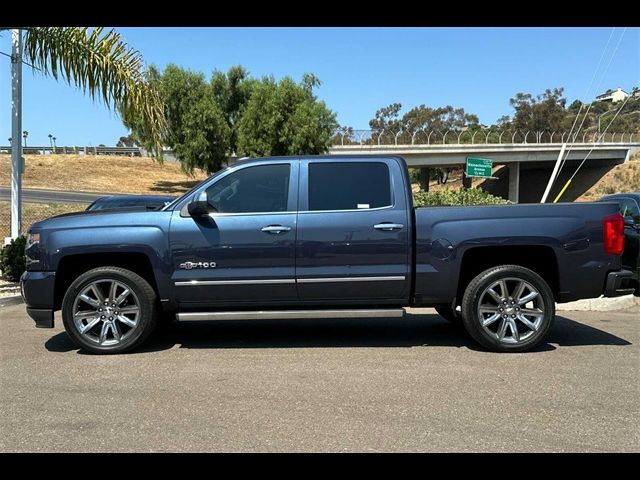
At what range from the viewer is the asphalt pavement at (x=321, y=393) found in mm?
3750

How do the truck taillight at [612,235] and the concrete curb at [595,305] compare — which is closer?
the truck taillight at [612,235]

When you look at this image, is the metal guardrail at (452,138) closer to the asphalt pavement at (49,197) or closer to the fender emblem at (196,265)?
the asphalt pavement at (49,197)

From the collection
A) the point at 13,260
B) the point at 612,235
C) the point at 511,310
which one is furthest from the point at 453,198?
the point at 13,260

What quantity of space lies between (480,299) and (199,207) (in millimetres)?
2957

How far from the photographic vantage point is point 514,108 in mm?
97500

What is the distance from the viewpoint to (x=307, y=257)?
18.5ft

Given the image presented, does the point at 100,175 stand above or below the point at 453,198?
above

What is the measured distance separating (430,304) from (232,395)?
234cm

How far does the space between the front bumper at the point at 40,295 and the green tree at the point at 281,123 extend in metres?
33.9

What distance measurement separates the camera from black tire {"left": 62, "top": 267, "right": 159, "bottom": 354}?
5695 millimetres

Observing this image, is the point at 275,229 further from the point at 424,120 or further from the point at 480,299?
the point at 424,120

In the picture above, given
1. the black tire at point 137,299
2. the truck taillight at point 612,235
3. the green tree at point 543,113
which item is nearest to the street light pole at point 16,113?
the black tire at point 137,299

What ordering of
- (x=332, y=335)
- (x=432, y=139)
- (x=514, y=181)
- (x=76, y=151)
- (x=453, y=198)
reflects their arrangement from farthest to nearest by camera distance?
1. (x=76, y=151)
2. (x=514, y=181)
3. (x=432, y=139)
4. (x=453, y=198)
5. (x=332, y=335)
